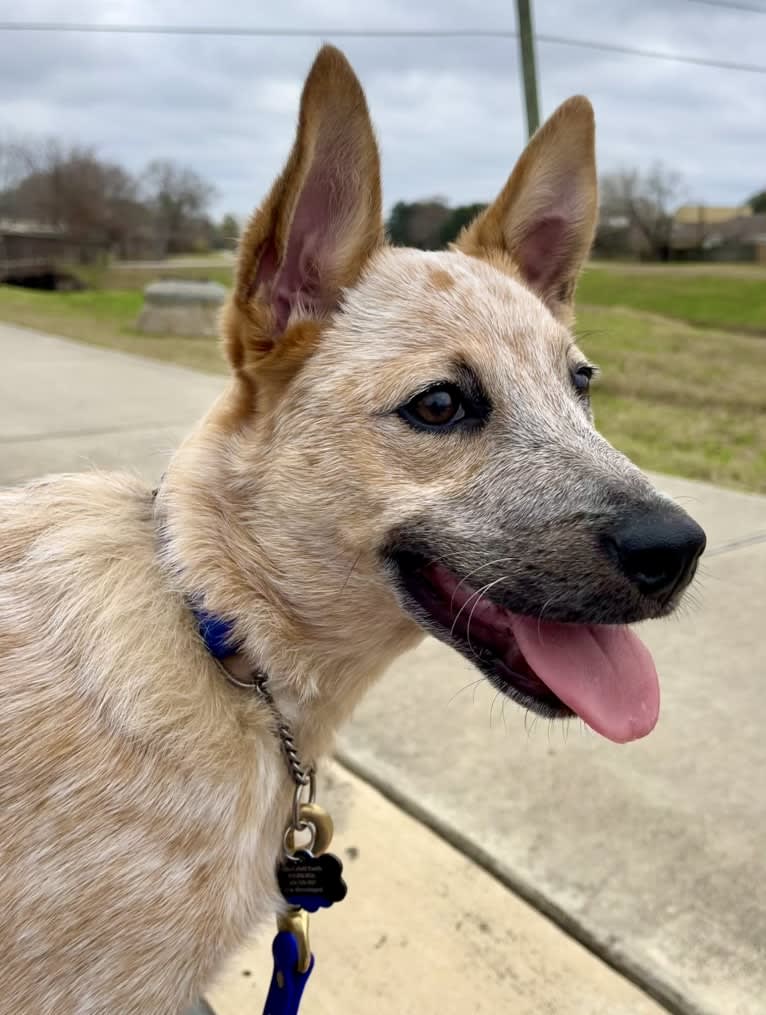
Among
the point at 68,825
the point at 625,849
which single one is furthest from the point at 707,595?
the point at 68,825

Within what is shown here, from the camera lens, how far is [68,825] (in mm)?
1618

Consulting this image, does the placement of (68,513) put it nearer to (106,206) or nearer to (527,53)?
(527,53)

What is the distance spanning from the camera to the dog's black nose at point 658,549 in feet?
5.40

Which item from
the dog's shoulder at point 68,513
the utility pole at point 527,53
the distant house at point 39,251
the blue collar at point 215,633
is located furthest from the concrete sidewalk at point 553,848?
the distant house at point 39,251

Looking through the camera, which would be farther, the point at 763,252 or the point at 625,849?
the point at 763,252

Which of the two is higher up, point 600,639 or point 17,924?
point 600,639

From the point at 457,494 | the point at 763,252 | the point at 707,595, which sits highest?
the point at 457,494

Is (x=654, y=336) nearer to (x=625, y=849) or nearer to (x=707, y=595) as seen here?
(x=707, y=595)

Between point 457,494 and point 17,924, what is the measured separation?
1163 mm

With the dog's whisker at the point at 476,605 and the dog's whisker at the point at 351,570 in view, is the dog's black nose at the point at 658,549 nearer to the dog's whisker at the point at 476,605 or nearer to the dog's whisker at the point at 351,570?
the dog's whisker at the point at 476,605

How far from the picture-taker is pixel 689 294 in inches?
832

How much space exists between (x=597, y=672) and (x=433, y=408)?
0.65 metres

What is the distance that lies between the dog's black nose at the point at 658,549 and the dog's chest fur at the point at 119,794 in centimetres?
82

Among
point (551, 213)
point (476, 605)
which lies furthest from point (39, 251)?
point (476, 605)
